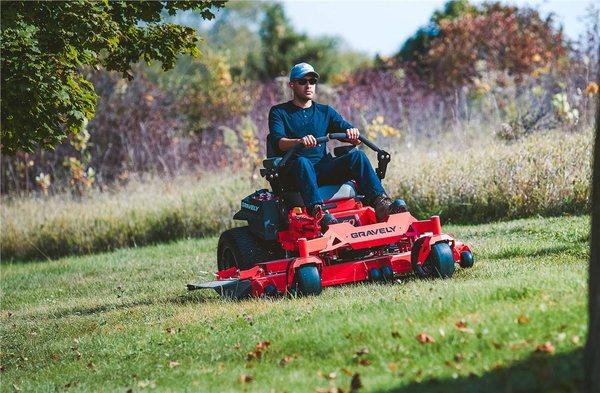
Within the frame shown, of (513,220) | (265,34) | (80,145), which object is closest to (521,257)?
(513,220)

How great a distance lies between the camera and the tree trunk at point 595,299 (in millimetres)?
4617

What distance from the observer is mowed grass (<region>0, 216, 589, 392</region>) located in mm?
5363

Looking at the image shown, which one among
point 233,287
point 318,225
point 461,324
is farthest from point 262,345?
point 318,225

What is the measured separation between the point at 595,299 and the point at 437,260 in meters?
3.30

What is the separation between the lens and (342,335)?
245 inches

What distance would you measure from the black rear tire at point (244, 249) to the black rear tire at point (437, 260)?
137 cm

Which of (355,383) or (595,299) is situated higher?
(595,299)

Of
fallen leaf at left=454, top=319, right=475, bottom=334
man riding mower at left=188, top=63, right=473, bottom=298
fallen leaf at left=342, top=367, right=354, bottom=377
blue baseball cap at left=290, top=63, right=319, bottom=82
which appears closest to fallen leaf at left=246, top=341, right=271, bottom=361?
fallen leaf at left=342, top=367, right=354, bottom=377

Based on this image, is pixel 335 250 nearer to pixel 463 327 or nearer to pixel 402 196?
pixel 463 327

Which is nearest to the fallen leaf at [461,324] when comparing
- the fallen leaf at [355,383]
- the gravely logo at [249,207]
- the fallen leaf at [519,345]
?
the fallen leaf at [519,345]

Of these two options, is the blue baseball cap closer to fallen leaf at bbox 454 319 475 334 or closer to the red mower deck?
the red mower deck

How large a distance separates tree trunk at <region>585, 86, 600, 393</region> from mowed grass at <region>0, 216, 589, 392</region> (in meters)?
0.18

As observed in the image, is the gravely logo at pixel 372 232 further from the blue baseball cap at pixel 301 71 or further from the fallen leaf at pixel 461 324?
the fallen leaf at pixel 461 324

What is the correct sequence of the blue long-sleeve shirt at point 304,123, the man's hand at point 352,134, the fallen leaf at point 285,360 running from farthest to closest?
the blue long-sleeve shirt at point 304,123 → the man's hand at point 352,134 → the fallen leaf at point 285,360
